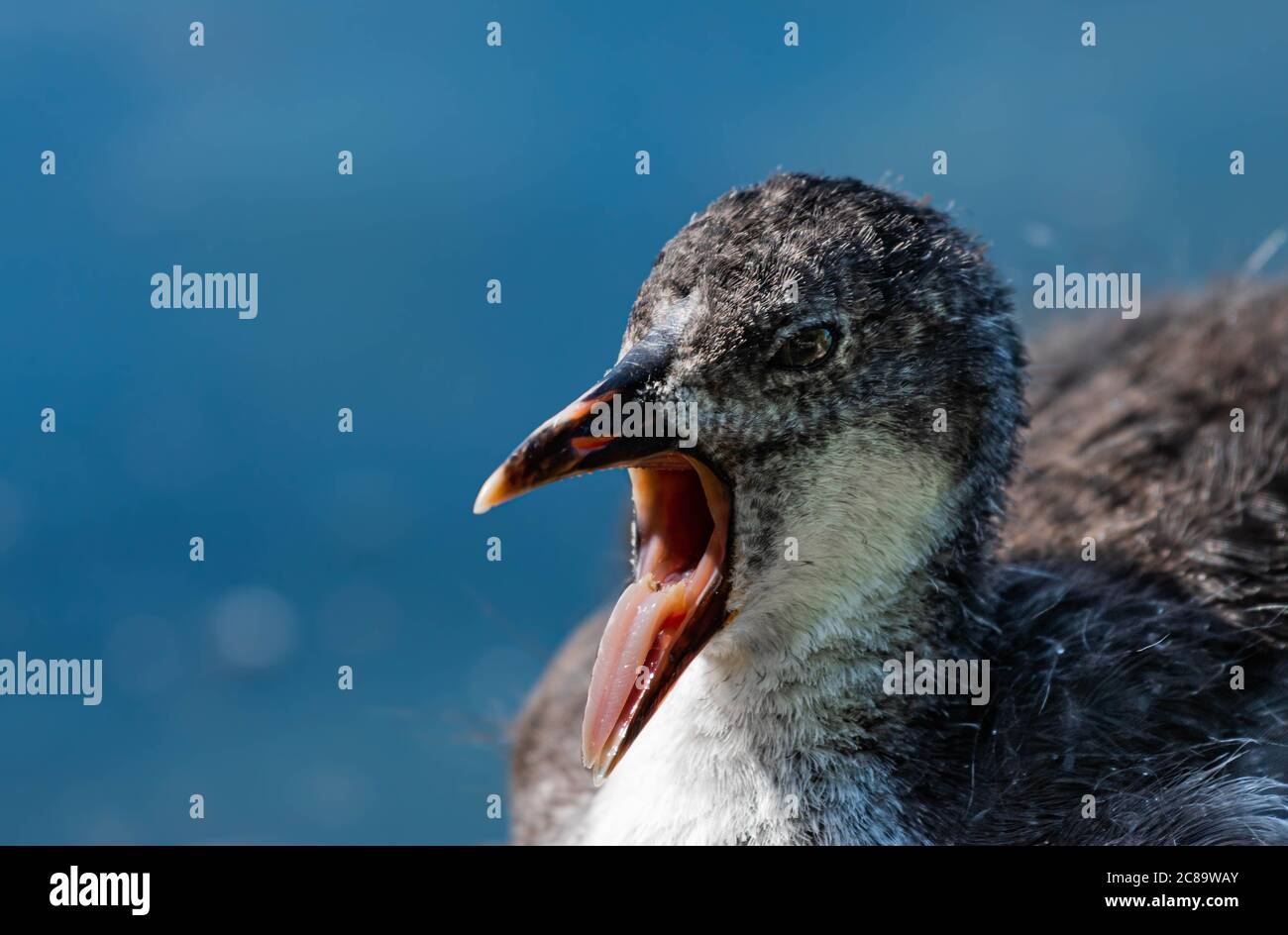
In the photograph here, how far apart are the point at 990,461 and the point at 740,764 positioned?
799mm

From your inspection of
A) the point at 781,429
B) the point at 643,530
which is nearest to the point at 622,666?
the point at 643,530

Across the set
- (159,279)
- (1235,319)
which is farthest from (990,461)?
(159,279)

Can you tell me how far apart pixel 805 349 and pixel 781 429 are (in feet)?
0.53

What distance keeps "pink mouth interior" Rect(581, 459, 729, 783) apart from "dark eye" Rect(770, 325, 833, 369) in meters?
0.26

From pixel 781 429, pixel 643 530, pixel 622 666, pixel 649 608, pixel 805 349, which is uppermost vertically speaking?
pixel 805 349

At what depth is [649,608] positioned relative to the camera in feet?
9.19

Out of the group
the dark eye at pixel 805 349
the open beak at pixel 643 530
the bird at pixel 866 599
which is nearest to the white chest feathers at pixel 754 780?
the bird at pixel 866 599

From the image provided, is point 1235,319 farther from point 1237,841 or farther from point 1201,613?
point 1237,841

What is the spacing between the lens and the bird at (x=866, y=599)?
2771mm

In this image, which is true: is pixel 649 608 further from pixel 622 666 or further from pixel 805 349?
pixel 805 349

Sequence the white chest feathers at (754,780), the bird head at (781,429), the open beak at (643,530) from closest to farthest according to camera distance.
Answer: the open beak at (643,530), the bird head at (781,429), the white chest feathers at (754,780)

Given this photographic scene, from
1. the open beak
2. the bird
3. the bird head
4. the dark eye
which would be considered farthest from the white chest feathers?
the dark eye

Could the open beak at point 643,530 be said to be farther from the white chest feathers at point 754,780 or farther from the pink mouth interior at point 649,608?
the white chest feathers at point 754,780
